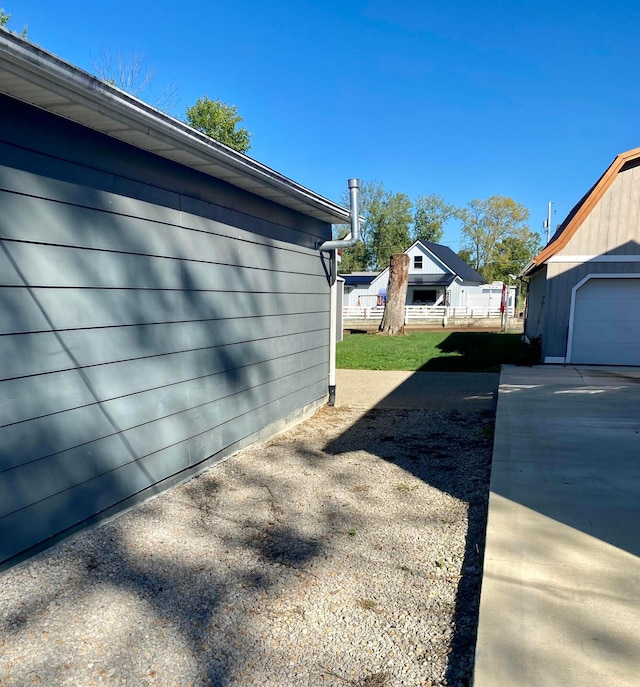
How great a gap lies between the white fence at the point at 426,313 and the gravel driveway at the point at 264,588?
71.5ft

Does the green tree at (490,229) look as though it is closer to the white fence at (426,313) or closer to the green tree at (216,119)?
the white fence at (426,313)

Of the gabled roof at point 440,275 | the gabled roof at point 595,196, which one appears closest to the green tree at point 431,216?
the gabled roof at point 440,275

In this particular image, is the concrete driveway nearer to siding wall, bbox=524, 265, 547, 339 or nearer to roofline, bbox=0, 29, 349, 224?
roofline, bbox=0, 29, 349, 224

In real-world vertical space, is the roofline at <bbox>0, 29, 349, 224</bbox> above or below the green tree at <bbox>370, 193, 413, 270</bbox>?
below

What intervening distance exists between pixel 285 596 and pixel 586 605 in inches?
53.9

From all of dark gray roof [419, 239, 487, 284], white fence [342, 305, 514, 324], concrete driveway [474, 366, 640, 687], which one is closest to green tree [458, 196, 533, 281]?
dark gray roof [419, 239, 487, 284]

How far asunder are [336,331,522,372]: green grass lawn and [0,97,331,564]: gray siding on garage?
705 cm

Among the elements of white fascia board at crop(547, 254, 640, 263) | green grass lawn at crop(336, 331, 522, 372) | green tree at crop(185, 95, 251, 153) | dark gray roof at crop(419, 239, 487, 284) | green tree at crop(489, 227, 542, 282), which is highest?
green tree at crop(185, 95, 251, 153)

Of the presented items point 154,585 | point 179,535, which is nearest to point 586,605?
point 154,585

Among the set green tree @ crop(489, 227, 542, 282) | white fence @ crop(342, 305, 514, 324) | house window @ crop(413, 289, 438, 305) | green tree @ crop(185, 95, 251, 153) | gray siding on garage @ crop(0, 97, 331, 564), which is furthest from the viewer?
green tree @ crop(489, 227, 542, 282)

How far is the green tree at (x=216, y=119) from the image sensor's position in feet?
79.3

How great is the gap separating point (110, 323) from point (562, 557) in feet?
9.62

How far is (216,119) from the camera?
24.2m

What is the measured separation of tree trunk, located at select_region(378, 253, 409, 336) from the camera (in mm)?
19794
